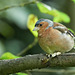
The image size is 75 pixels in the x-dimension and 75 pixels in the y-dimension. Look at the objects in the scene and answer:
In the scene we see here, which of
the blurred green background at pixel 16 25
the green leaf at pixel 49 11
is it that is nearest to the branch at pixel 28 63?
the green leaf at pixel 49 11

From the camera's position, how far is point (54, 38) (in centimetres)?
235

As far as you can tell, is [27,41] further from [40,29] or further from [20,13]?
[40,29]

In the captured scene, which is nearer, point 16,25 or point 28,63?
point 28,63

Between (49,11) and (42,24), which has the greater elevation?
(49,11)

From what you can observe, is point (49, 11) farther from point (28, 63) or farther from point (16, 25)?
point (16, 25)

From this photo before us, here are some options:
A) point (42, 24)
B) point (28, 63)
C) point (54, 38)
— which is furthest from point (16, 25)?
point (28, 63)

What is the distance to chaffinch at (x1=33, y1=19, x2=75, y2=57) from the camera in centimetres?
233

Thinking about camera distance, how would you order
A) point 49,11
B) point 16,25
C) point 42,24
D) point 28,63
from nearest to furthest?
point 28,63, point 49,11, point 42,24, point 16,25

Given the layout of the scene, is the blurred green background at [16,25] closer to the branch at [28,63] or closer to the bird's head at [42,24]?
the bird's head at [42,24]

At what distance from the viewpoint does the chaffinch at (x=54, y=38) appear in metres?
2.33

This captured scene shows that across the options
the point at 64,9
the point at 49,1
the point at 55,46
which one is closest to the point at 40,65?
the point at 55,46

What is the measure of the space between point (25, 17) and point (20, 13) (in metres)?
0.13

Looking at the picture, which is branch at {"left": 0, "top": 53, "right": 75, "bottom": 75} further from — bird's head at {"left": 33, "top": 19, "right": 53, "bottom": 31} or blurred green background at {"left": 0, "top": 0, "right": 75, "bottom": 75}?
blurred green background at {"left": 0, "top": 0, "right": 75, "bottom": 75}

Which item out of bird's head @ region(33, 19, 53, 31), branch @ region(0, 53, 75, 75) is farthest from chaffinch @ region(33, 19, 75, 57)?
branch @ region(0, 53, 75, 75)
